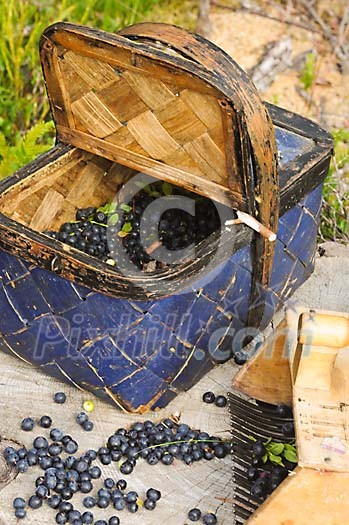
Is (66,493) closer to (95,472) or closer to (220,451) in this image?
(95,472)

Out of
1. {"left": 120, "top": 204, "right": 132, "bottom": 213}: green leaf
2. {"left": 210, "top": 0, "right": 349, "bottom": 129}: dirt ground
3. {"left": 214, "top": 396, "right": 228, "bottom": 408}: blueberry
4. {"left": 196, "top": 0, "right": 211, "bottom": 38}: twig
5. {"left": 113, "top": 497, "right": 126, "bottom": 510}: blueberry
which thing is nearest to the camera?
{"left": 113, "top": 497, "right": 126, "bottom": 510}: blueberry

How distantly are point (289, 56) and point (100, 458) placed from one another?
7.87ft

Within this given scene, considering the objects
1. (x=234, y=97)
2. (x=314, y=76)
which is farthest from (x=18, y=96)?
(x=234, y=97)

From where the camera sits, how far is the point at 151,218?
2.27 metres

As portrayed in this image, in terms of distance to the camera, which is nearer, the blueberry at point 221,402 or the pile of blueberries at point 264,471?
the pile of blueberries at point 264,471

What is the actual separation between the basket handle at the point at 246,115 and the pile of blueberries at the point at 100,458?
20.1 inches

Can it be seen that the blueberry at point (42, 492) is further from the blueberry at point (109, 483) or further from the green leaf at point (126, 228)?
the green leaf at point (126, 228)

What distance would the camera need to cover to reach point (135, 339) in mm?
1886

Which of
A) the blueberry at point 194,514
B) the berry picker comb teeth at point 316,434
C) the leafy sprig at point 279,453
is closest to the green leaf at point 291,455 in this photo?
the leafy sprig at point 279,453

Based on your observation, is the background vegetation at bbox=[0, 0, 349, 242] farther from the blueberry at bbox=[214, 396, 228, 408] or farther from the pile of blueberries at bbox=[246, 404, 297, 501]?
the pile of blueberries at bbox=[246, 404, 297, 501]

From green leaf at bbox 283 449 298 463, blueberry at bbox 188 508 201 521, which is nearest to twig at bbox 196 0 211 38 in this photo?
green leaf at bbox 283 449 298 463

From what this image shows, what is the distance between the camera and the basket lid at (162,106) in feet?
5.70

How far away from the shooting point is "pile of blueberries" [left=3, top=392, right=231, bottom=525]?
72.1 inches

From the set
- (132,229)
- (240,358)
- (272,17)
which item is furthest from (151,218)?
(272,17)
